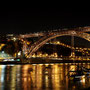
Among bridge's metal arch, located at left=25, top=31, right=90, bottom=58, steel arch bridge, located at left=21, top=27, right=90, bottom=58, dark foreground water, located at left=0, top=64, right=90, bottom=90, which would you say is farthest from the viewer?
bridge's metal arch, located at left=25, top=31, right=90, bottom=58

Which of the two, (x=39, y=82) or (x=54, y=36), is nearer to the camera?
(x=39, y=82)

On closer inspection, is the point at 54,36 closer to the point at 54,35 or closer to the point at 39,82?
the point at 54,35

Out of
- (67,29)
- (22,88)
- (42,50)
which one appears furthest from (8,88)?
(42,50)

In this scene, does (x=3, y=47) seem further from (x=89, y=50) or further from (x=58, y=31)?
(x=89, y=50)

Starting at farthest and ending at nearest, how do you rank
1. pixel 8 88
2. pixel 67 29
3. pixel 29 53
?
pixel 29 53
pixel 67 29
pixel 8 88

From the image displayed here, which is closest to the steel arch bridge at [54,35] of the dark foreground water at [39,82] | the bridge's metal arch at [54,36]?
the bridge's metal arch at [54,36]

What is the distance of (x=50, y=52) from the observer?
100m

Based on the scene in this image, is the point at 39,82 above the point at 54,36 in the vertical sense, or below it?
below

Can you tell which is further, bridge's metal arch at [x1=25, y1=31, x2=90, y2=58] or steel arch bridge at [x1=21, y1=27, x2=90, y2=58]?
bridge's metal arch at [x1=25, y1=31, x2=90, y2=58]

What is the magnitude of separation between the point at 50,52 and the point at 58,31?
43.6 metres

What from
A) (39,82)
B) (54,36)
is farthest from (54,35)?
(39,82)

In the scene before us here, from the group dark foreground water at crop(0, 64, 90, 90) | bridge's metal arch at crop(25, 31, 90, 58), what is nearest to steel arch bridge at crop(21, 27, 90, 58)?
bridge's metal arch at crop(25, 31, 90, 58)

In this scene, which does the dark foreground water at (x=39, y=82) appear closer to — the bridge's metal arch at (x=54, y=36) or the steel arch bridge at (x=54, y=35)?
the steel arch bridge at (x=54, y=35)

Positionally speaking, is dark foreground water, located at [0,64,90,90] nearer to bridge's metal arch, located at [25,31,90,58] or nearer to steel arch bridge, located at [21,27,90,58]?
steel arch bridge, located at [21,27,90,58]
